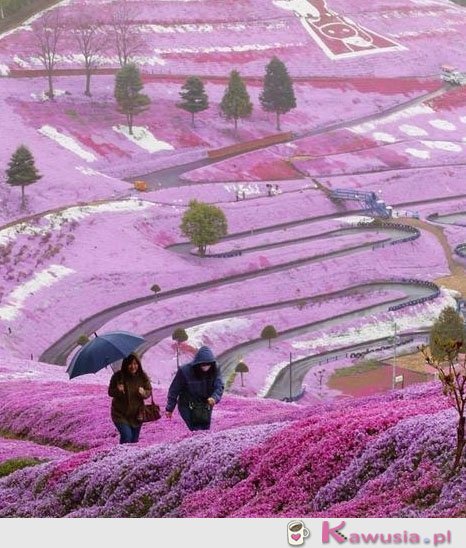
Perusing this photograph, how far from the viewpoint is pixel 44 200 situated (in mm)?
98812

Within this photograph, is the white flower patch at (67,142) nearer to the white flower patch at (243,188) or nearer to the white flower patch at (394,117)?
the white flower patch at (243,188)

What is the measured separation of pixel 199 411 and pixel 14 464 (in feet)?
15.7

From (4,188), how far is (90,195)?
338 inches

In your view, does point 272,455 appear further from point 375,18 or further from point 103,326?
point 375,18

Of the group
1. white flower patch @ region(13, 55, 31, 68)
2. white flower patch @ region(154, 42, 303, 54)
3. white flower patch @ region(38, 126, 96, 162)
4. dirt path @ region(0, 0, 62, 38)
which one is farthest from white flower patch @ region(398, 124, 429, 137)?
dirt path @ region(0, 0, 62, 38)

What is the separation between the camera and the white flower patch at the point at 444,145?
443ft

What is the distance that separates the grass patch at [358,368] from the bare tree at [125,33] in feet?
240

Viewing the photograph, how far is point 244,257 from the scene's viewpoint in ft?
312

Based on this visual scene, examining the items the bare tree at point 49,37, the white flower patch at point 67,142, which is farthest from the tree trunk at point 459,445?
the bare tree at point 49,37

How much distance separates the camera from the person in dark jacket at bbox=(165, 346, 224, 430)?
930 inches

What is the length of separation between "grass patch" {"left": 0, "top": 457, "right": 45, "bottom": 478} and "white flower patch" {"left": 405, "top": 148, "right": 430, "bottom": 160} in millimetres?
111061

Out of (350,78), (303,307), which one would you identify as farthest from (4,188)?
(350,78)

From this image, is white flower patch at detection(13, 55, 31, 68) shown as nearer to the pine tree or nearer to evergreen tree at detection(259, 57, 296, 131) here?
evergreen tree at detection(259, 57, 296, 131)

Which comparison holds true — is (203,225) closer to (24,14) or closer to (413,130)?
(413,130)
